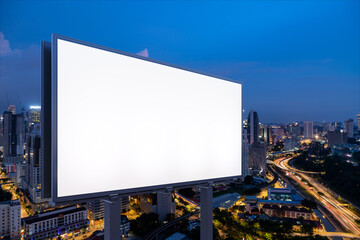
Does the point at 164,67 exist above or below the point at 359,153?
above

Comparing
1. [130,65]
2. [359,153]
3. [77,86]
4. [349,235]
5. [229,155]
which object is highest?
[130,65]

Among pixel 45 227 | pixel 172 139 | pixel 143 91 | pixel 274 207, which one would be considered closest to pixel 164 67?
pixel 143 91

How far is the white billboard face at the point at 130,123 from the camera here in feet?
3.48

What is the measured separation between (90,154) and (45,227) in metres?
10.4

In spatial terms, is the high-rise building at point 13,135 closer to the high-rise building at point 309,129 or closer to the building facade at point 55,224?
the building facade at point 55,224

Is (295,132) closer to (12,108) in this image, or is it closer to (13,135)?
(13,135)

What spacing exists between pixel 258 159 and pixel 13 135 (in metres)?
29.2

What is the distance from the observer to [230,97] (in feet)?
5.94

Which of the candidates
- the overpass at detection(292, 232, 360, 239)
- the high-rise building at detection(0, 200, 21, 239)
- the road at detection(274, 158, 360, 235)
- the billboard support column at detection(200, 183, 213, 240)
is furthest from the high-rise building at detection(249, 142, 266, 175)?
the billboard support column at detection(200, 183, 213, 240)

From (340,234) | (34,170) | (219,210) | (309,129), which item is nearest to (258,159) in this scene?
(340,234)

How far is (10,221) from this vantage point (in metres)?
8.70

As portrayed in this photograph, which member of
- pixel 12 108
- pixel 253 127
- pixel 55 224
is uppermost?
pixel 12 108

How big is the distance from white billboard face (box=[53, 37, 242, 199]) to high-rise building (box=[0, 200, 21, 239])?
11182 mm

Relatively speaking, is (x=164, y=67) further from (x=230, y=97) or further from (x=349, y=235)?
(x=349, y=235)
